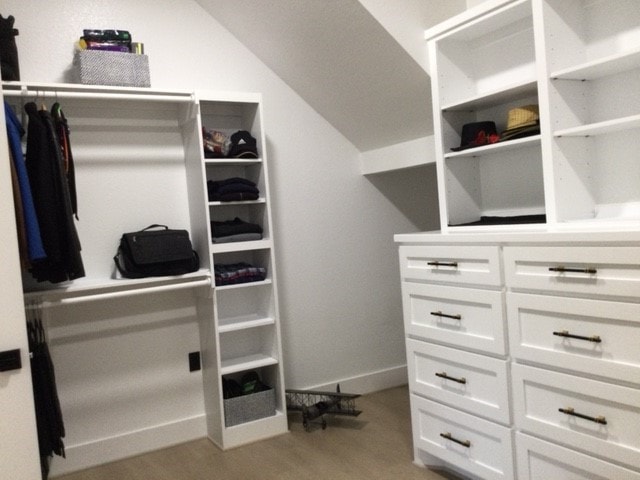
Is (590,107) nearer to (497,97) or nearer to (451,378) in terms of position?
(497,97)

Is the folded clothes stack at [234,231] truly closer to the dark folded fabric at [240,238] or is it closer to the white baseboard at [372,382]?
the dark folded fabric at [240,238]

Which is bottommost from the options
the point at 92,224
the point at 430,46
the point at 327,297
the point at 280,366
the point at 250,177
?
the point at 280,366

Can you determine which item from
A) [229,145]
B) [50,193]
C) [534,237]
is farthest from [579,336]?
[50,193]

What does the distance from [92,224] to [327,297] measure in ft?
5.05

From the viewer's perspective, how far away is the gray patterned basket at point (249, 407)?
305 cm

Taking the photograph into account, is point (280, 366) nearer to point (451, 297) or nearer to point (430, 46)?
point (451, 297)

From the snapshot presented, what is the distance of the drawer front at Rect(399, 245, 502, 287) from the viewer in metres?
A: 2.21

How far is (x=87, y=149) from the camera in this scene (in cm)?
295

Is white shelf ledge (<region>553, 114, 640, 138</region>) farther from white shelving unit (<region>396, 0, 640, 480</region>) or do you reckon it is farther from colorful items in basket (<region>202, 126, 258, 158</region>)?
colorful items in basket (<region>202, 126, 258, 158</region>)

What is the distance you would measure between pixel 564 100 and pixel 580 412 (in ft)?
3.92

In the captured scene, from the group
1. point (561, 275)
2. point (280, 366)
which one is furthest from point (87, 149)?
point (561, 275)

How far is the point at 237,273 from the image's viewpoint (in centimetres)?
310

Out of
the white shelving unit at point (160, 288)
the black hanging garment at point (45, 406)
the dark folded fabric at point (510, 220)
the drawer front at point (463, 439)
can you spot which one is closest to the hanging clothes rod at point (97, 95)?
the white shelving unit at point (160, 288)

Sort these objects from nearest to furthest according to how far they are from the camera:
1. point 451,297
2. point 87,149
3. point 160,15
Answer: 1. point 451,297
2. point 87,149
3. point 160,15
